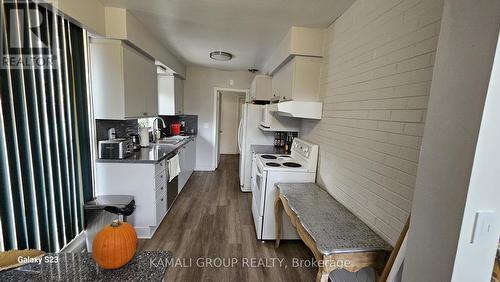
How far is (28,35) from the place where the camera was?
1.62 meters

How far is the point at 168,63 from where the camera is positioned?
379cm

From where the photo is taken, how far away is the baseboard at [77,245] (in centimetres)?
209

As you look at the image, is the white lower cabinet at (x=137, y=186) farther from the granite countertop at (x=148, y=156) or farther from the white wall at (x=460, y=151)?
the white wall at (x=460, y=151)

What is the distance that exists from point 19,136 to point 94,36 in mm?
1316

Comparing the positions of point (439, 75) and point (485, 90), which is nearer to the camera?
point (485, 90)

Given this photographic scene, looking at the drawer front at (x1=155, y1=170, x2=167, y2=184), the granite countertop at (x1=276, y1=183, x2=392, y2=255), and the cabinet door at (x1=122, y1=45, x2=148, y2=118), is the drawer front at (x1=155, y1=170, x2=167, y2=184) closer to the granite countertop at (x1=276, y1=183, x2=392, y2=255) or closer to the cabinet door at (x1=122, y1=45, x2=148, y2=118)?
the cabinet door at (x1=122, y1=45, x2=148, y2=118)

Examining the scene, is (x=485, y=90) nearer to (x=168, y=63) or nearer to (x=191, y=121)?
(x=168, y=63)

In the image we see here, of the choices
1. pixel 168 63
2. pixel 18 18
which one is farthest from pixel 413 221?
pixel 168 63

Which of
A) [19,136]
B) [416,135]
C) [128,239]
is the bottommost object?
[128,239]

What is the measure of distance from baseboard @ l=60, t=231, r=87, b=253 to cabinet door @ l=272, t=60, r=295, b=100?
278 cm

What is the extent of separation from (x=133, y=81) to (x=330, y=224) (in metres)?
2.65

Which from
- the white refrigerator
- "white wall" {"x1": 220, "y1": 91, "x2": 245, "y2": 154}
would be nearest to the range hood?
the white refrigerator

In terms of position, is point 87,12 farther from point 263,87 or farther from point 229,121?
point 229,121

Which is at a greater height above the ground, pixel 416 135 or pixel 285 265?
pixel 416 135
